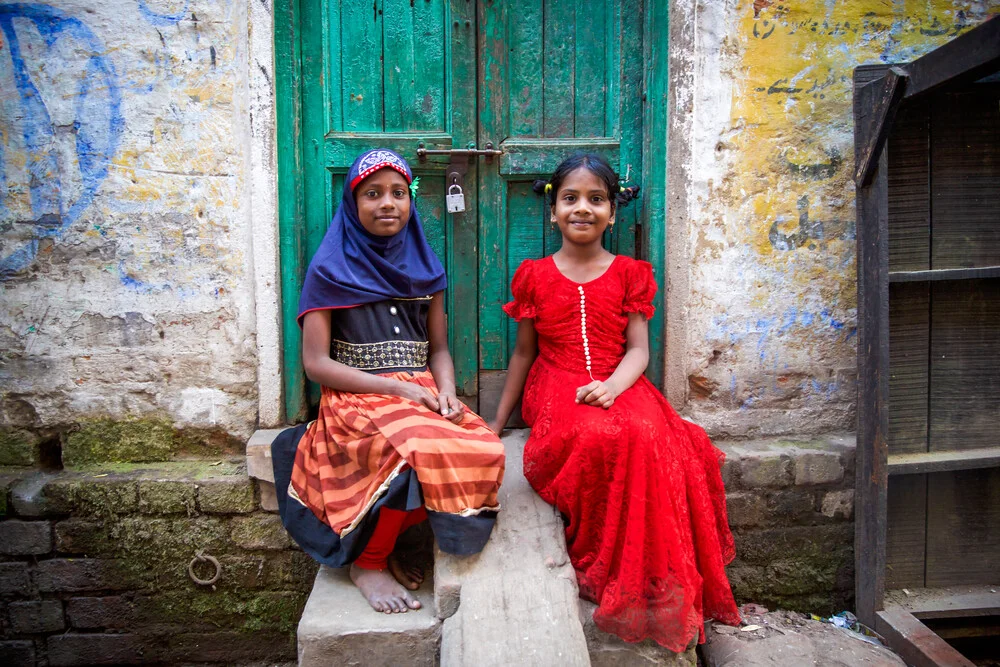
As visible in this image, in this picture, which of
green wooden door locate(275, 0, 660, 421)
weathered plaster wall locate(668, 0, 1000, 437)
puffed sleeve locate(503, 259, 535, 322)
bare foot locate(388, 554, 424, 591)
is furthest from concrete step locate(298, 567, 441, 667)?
weathered plaster wall locate(668, 0, 1000, 437)

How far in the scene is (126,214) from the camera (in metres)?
2.57

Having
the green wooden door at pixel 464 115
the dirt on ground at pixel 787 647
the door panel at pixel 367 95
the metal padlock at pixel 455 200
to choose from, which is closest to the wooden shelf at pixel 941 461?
the dirt on ground at pixel 787 647

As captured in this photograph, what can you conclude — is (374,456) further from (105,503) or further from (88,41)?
(88,41)

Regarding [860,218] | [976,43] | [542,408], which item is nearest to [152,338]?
[542,408]

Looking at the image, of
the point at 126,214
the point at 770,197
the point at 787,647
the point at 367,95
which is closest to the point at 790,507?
the point at 787,647

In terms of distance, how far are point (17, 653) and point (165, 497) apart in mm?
874

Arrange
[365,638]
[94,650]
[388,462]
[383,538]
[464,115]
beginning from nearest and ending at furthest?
[365,638]
[388,462]
[383,538]
[94,650]
[464,115]

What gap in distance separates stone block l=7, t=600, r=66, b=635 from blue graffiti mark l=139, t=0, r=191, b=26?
90.1 inches

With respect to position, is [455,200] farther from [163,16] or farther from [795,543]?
[795,543]

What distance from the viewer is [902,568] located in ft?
8.64

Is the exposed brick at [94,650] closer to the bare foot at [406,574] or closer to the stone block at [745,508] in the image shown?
the bare foot at [406,574]

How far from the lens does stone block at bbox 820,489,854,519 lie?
107 inches

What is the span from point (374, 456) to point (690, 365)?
1.36 meters

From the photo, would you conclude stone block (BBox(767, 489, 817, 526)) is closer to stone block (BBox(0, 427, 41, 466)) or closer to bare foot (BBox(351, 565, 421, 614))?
bare foot (BBox(351, 565, 421, 614))
